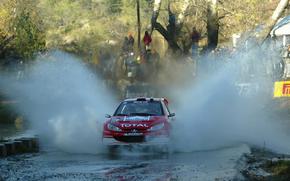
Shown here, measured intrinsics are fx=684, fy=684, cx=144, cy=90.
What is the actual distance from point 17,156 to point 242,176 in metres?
7.36

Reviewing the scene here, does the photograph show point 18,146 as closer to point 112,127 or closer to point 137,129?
point 112,127

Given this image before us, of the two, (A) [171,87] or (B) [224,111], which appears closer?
(B) [224,111]

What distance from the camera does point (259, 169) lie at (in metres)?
12.8

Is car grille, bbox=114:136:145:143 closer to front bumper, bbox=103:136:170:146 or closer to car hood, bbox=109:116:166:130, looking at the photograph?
front bumper, bbox=103:136:170:146

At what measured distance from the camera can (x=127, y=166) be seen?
14492mm

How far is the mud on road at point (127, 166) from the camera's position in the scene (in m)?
12.8

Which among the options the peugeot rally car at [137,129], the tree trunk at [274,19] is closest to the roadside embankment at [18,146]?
the peugeot rally car at [137,129]

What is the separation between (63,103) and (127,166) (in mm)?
18967

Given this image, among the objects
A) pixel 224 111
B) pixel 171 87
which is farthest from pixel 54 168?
pixel 171 87

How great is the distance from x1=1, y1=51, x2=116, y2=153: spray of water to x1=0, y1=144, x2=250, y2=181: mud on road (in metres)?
1.89

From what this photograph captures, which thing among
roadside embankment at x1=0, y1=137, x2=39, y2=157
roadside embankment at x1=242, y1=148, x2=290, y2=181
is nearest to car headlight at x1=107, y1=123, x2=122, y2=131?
roadside embankment at x1=0, y1=137, x2=39, y2=157

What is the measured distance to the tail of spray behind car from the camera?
19.4 meters

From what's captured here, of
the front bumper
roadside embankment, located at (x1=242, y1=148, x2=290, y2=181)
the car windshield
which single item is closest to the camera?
roadside embankment, located at (x1=242, y1=148, x2=290, y2=181)

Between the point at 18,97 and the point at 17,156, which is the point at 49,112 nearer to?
the point at 18,97
